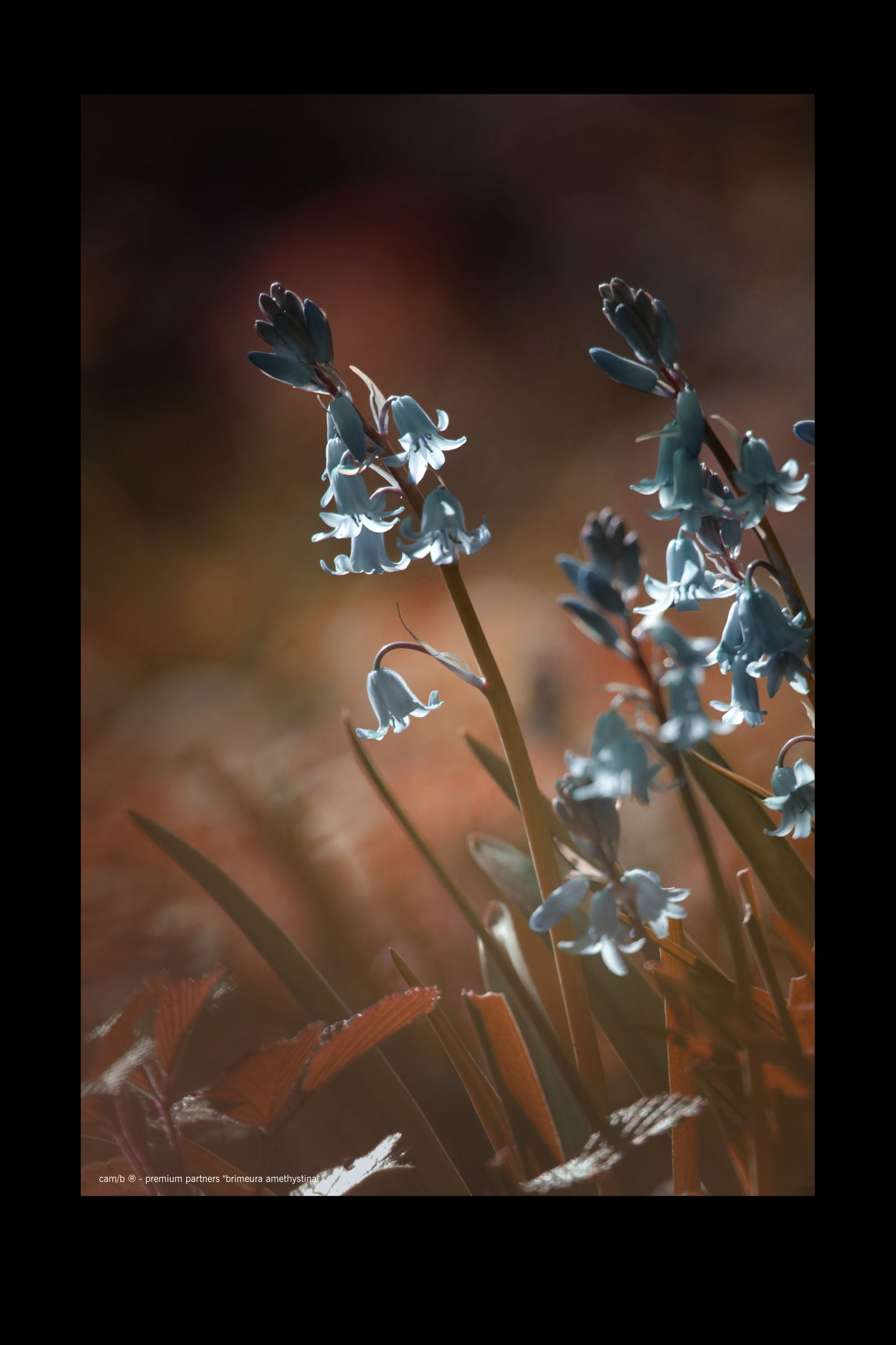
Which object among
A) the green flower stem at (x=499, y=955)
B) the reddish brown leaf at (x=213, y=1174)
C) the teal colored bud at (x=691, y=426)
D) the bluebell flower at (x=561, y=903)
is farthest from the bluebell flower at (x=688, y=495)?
the reddish brown leaf at (x=213, y=1174)

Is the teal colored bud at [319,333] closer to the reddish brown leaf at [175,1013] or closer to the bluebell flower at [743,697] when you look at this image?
the bluebell flower at [743,697]

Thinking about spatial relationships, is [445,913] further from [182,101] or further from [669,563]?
[182,101]

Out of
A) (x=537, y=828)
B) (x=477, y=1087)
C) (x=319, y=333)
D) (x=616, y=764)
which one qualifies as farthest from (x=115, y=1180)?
(x=319, y=333)

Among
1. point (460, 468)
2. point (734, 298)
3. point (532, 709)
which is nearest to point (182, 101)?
point (460, 468)

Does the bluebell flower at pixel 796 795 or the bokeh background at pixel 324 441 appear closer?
the bluebell flower at pixel 796 795

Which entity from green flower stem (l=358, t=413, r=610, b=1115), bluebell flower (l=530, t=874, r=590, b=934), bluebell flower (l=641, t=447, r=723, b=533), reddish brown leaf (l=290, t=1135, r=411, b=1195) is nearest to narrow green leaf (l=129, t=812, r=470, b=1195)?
reddish brown leaf (l=290, t=1135, r=411, b=1195)

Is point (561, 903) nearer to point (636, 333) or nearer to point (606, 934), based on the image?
point (606, 934)
